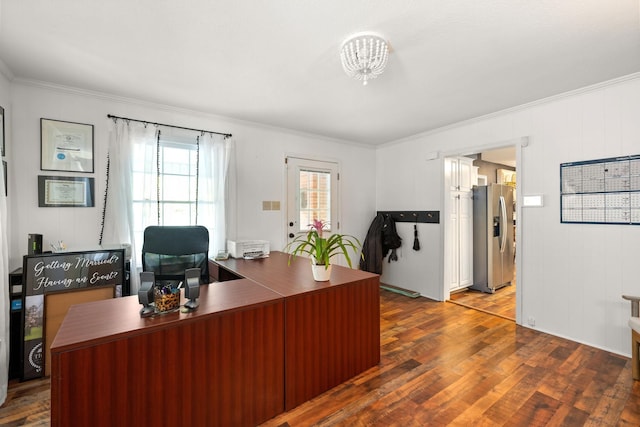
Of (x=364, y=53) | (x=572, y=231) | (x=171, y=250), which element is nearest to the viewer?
(x=364, y=53)

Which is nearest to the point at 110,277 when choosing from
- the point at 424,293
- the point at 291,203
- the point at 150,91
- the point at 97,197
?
the point at 97,197

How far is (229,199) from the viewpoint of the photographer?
11.2 ft

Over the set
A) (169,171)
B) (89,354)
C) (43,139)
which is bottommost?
(89,354)

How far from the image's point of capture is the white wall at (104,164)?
2.44 metres

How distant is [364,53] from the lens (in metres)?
1.86

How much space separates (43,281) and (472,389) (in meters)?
3.31

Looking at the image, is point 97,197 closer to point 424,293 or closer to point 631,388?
point 424,293

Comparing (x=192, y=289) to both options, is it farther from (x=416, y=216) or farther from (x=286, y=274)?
(x=416, y=216)

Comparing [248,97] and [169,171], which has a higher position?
[248,97]

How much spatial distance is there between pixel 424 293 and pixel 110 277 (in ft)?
12.4

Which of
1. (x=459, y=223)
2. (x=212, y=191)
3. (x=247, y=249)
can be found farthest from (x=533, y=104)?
(x=212, y=191)

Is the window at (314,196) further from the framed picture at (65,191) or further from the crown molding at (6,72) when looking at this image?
the crown molding at (6,72)

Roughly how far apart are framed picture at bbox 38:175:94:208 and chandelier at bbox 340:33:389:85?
103 inches

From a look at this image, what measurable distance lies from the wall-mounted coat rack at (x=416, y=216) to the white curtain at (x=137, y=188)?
8.82 ft
